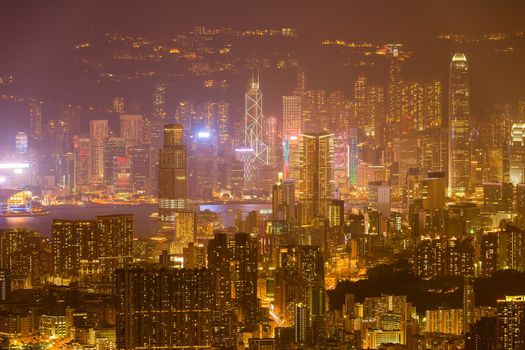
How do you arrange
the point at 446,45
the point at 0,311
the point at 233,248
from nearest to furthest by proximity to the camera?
the point at 0,311
the point at 233,248
the point at 446,45

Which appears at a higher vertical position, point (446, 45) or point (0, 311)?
point (446, 45)

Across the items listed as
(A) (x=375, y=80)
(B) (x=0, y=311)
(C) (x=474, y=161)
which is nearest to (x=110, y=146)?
(A) (x=375, y=80)

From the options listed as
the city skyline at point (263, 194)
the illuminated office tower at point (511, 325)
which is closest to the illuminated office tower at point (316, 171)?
the city skyline at point (263, 194)

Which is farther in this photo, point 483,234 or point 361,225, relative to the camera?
point 361,225

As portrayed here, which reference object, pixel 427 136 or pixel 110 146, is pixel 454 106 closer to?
pixel 427 136

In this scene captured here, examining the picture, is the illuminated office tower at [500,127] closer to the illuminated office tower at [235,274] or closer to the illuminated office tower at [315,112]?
the illuminated office tower at [315,112]

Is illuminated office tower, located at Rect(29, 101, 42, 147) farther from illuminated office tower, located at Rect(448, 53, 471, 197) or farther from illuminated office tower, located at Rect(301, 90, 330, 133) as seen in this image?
illuminated office tower, located at Rect(448, 53, 471, 197)
